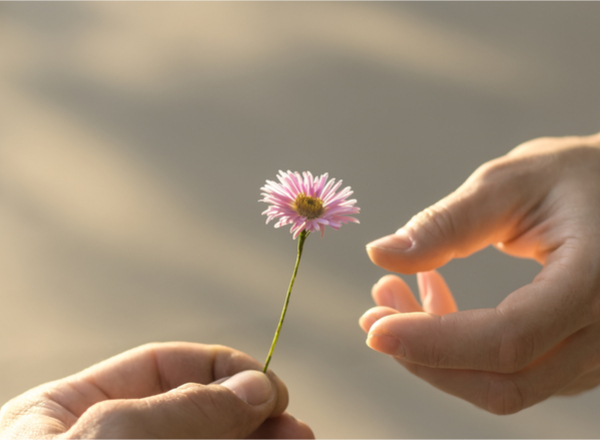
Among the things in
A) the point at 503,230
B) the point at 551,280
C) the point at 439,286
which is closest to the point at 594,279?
the point at 551,280

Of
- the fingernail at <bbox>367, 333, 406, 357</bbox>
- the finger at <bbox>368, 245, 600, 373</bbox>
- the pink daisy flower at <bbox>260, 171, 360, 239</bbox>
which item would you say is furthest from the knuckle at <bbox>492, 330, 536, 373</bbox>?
the pink daisy flower at <bbox>260, 171, 360, 239</bbox>

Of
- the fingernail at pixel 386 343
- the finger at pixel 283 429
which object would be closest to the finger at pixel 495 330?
the fingernail at pixel 386 343

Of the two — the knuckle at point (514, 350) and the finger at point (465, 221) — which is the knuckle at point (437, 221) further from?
the knuckle at point (514, 350)

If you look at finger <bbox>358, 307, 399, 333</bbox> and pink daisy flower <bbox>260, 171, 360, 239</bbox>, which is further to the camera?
finger <bbox>358, 307, 399, 333</bbox>

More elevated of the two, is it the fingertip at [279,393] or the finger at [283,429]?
the fingertip at [279,393]

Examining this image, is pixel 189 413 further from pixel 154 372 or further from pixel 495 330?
pixel 495 330

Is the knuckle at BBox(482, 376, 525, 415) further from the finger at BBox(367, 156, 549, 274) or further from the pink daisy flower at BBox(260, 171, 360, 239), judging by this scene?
the pink daisy flower at BBox(260, 171, 360, 239)
